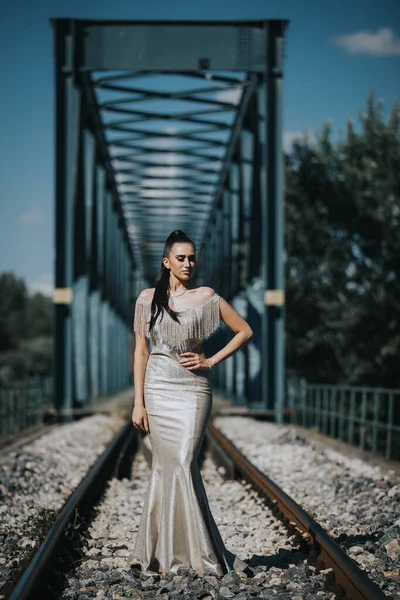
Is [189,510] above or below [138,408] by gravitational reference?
below

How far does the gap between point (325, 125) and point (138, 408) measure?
23765 millimetres

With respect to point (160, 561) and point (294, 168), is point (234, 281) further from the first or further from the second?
point (160, 561)

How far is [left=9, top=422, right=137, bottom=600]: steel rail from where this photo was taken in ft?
12.1

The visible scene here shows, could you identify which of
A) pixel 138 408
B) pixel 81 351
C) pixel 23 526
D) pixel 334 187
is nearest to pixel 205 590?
pixel 138 408

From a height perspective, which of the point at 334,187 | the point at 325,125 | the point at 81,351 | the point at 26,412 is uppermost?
the point at 325,125

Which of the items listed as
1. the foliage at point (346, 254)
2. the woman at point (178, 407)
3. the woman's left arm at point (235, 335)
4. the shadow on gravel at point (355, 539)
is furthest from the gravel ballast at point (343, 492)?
the foliage at point (346, 254)

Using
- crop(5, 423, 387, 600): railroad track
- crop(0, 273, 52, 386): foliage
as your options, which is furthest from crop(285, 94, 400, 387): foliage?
crop(0, 273, 52, 386): foliage

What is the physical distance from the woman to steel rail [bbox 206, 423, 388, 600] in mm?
519

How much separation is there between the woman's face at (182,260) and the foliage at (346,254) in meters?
19.0

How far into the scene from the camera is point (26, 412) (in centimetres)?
1445

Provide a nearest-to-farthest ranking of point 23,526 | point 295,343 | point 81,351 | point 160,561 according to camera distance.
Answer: point 160,561
point 23,526
point 81,351
point 295,343

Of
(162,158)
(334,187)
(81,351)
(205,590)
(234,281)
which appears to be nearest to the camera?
(205,590)

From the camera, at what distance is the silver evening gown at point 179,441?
424 centimetres

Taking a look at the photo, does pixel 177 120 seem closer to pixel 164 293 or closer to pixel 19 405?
pixel 19 405
